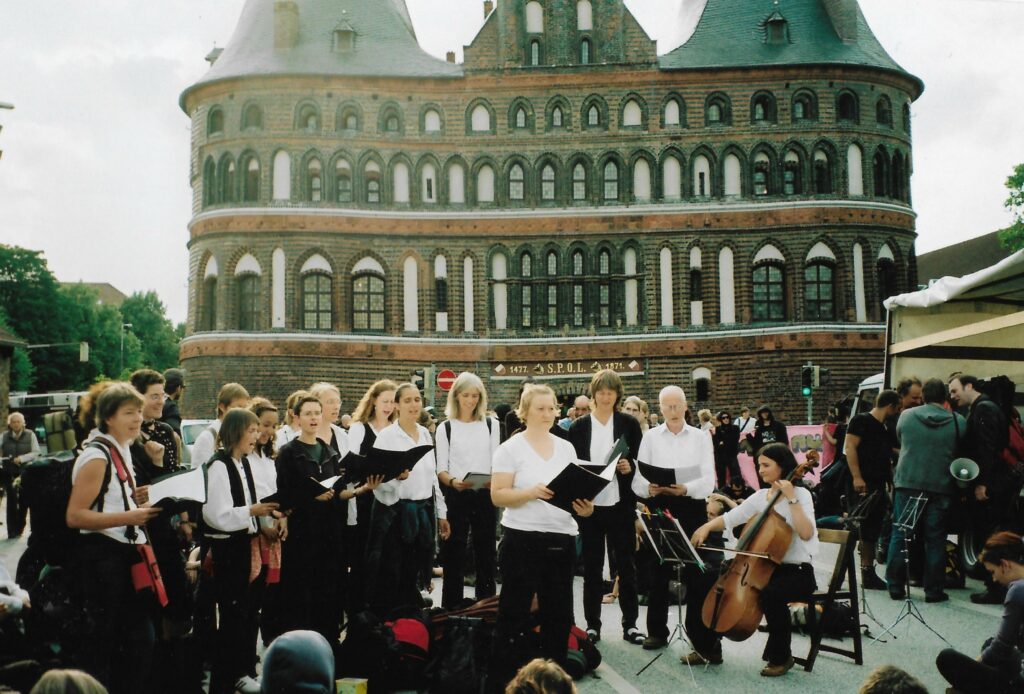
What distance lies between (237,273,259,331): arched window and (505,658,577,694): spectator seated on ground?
36.3 meters

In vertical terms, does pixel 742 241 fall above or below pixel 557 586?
above

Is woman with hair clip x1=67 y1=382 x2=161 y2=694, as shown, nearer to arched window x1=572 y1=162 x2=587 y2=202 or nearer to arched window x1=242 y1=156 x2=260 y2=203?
arched window x1=572 y1=162 x2=587 y2=202

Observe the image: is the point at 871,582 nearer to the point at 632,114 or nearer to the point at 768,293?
the point at 768,293

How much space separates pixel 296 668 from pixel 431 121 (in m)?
37.5

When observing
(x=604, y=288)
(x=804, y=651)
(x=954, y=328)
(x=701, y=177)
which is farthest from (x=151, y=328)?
(x=804, y=651)

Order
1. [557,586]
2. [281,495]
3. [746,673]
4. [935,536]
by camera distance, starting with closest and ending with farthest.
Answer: [557,586], [281,495], [746,673], [935,536]

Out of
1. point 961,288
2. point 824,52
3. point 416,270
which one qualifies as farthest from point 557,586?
point 824,52

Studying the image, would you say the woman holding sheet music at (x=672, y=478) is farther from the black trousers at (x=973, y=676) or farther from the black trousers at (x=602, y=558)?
the black trousers at (x=973, y=676)

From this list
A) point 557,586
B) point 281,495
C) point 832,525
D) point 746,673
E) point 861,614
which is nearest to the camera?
point 557,586

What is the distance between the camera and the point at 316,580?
7.24 m

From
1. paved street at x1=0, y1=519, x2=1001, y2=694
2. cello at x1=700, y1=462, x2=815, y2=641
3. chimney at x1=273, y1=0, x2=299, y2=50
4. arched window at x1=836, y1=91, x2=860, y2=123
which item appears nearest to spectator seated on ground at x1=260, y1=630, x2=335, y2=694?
paved street at x1=0, y1=519, x2=1001, y2=694

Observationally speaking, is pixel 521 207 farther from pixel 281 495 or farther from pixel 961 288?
pixel 281 495

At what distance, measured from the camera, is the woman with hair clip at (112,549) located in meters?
5.31

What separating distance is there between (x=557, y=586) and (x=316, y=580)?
207 centimetres
